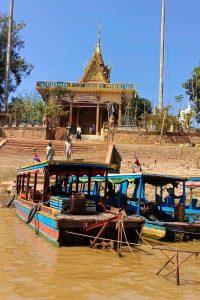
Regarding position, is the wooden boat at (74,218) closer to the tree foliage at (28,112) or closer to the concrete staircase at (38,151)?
the concrete staircase at (38,151)

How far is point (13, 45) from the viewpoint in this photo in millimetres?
42219

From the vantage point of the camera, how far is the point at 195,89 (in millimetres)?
38688

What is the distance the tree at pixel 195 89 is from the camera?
36781 millimetres

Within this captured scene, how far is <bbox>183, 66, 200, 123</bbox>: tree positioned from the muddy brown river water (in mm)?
28222

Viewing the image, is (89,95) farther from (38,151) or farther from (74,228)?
(74,228)

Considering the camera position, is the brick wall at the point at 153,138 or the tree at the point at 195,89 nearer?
the brick wall at the point at 153,138

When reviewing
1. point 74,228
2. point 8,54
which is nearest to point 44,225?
point 74,228

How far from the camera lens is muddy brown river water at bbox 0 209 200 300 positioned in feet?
21.3

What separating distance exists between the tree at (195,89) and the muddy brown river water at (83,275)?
28.2 metres

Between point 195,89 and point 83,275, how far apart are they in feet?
109

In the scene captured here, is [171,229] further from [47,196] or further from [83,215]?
[47,196]

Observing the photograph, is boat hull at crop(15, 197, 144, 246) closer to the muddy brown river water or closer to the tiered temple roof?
the muddy brown river water

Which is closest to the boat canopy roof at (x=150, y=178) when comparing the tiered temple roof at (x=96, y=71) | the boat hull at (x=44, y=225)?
the boat hull at (x=44, y=225)

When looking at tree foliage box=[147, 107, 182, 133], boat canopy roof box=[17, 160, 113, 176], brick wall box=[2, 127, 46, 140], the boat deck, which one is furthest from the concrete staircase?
the boat deck
